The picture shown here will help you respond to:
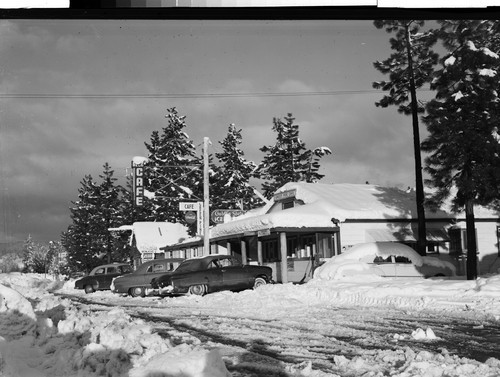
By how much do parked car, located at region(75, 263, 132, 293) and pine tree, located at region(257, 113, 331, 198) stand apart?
1905 millimetres

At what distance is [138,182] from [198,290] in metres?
5.90

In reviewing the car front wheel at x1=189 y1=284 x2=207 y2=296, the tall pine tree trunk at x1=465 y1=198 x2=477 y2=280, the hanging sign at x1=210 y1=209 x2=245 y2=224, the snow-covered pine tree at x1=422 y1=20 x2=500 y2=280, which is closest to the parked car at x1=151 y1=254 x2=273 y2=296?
the car front wheel at x1=189 y1=284 x2=207 y2=296

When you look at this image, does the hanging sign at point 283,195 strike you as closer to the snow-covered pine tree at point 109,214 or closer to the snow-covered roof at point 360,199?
the snow-covered roof at point 360,199

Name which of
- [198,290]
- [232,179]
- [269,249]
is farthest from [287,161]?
[198,290]

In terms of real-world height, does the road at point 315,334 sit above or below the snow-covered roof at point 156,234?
below

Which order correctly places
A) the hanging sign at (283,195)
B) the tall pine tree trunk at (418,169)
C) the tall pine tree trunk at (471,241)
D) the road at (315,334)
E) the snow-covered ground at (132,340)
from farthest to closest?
the tall pine tree trunk at (471,241) < the hanging sign at (283,195) < the tall pine tree trunk at (418,169) < the road at (315,334) < the snow-covered ground at (132,340)

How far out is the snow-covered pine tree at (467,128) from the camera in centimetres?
710

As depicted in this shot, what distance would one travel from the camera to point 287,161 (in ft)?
20.2

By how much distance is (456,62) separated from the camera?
721 cm

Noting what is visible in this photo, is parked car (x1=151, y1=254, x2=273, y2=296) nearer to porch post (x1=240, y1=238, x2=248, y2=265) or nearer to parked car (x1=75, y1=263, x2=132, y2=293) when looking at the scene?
porch post (x1=240, y1=238, x2=248, y2=265)

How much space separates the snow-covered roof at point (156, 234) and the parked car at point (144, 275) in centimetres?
44

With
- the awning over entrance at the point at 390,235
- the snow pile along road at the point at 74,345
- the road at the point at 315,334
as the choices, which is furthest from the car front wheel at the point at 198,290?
the awning over entrance at the point at 390,235

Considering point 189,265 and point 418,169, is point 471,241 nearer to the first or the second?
point 418,169

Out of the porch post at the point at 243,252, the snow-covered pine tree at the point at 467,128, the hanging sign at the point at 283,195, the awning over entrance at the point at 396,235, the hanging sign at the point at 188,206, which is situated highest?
the snow-covered pine tree at the point at 467,128
